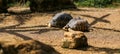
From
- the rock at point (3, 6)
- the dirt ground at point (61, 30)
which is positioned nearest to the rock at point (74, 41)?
the dirt ground at point (61, 30)

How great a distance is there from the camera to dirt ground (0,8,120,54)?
780cm

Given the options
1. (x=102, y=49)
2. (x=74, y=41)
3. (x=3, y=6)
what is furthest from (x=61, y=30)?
(x=3, y=6)

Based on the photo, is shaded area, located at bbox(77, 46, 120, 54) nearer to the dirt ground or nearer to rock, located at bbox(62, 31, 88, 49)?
the dirt ground

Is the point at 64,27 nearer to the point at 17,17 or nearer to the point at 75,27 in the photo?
the point at 75,27

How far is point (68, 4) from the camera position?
46.6 feet

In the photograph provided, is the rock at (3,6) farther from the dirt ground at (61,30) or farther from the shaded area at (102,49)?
the shaded area at (102,49)

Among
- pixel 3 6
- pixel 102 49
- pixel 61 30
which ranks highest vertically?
pixel 102 49

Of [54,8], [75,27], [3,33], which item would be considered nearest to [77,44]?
[75,27]

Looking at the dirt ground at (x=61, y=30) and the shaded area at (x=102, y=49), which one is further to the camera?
the dirt ground at (x=61, y=30)

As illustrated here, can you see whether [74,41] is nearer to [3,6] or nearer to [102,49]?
[102,49]

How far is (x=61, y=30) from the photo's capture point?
33.4 ft

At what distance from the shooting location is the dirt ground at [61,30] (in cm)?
780

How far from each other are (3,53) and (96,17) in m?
6.87

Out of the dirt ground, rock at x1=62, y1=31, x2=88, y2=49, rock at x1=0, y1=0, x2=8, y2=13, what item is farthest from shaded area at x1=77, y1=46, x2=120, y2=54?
rock at x1=0, y1=0, x2=8, y2=13
